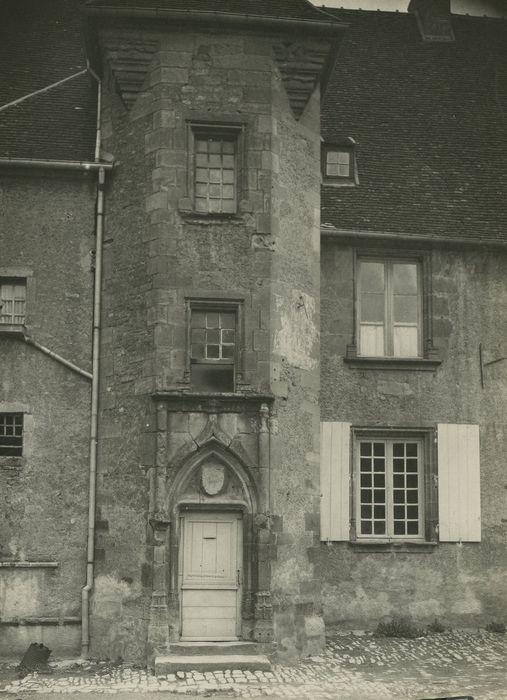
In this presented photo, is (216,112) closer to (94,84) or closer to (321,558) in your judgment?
(94,84)

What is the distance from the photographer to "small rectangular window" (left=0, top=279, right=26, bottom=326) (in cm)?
1537

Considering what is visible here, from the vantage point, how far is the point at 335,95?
755 inches

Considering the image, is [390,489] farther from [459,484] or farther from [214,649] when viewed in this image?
[214,649]

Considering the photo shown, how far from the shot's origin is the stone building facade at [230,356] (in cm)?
1386

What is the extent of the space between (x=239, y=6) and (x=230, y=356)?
543 centimetres

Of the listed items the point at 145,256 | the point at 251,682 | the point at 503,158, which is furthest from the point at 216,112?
the point at 251,682

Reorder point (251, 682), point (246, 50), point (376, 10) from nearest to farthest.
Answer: point (251, 682) → point (246, 50) → point (376, 10)

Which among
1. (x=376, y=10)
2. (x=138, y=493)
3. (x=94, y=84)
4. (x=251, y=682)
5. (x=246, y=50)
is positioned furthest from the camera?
(x=376, y=10)

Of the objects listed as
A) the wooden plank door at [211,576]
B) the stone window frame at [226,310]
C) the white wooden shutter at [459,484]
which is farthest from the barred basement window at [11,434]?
the white wooden shutter at [459,484]

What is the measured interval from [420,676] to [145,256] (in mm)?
6949

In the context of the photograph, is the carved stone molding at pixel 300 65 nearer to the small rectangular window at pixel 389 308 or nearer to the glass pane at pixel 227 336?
the small rectangular window at pixel 389 308

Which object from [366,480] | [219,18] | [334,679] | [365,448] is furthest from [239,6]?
[334,679]

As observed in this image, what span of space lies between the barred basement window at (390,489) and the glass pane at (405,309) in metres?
2.03

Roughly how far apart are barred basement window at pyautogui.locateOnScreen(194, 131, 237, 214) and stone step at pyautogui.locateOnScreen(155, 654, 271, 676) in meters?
6.30
